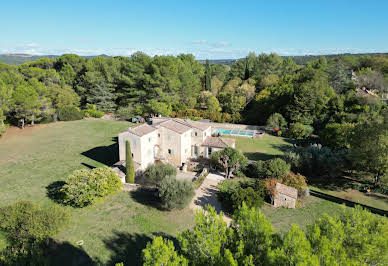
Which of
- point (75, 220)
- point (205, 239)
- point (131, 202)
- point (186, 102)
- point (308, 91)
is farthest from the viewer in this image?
point (186, 102)

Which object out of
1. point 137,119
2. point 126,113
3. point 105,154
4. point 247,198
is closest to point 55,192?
point 105,154

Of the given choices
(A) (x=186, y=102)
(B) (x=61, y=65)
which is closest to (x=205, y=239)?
(A) (x=186, y=102)

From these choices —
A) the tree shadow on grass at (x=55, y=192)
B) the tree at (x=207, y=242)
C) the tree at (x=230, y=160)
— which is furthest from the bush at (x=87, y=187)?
the tree at (x=207, y=242)

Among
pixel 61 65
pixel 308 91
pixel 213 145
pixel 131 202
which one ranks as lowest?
pixel 131 202

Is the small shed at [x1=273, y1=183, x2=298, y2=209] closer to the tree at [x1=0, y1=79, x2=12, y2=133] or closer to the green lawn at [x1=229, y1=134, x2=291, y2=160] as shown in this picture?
the green lawn at [x1=229, y1=134, x2=291, y2=160]

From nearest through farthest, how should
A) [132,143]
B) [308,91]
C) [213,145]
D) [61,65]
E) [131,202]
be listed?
[131,202] < [132,143] < [213,145] < [308,91] < [61,65]

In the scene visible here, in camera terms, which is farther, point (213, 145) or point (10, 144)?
point (10, 144)

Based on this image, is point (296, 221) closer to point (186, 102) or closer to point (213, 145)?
point (213, 145)
